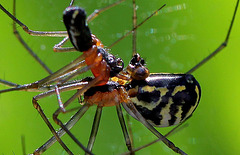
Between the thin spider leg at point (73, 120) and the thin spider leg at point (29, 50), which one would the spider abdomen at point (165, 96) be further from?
the thin spider leg at point (29, 50)

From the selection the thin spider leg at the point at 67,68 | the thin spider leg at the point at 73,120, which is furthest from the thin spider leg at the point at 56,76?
the thin spider leg at the point at 73,120

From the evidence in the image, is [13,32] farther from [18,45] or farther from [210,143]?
[210,143]

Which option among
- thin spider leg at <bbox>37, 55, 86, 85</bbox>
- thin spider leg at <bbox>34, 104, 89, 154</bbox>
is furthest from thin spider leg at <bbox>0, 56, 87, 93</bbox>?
thin spider leg at <bbox>34, 104, 89, 154</bbox>

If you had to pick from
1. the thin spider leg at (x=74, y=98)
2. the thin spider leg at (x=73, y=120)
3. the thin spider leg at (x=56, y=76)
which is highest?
the thin spider leg at (x=56, y=76)

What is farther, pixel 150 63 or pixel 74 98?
pixel 150 63

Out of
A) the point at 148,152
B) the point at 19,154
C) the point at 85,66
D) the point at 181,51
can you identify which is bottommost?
the point at 148,152

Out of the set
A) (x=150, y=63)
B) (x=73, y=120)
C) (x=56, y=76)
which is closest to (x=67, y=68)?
(x=56, y=76)

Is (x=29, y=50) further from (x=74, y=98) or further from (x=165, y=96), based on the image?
(x=165, y=96)

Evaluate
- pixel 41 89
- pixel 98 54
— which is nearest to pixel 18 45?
pixel 41 89
